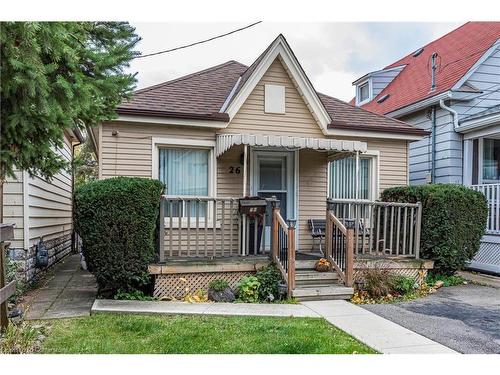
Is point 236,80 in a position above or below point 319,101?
above

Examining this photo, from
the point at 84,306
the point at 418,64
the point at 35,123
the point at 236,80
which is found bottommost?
the point at 84,306

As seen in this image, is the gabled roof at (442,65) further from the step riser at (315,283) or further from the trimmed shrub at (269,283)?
the trimmed shrub at (269,283)

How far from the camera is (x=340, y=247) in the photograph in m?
6.57

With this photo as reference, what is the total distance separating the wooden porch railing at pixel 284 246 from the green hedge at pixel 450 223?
2559 mm

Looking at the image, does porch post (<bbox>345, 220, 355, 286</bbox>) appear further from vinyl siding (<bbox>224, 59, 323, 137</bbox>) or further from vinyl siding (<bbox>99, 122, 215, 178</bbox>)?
vinyl siding (<bbox>99, 122, 215, 178</bbox>)

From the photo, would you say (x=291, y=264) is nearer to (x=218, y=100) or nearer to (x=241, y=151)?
(x=241, y=151)

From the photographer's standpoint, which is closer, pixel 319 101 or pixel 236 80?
pixel 319 101

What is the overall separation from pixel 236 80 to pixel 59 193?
5.21m

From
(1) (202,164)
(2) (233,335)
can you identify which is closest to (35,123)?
(2) (233,335)

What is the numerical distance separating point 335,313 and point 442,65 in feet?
26.7

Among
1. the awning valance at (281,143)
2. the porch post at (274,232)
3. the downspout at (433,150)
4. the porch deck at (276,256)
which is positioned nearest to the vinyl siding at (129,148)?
the awning valance at (281,143)

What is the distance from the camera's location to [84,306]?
5.58 meters

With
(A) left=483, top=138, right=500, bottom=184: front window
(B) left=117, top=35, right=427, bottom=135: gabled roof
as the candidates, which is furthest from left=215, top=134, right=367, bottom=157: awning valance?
(A) left=483, top=138, right=500, bottom=184: front window
